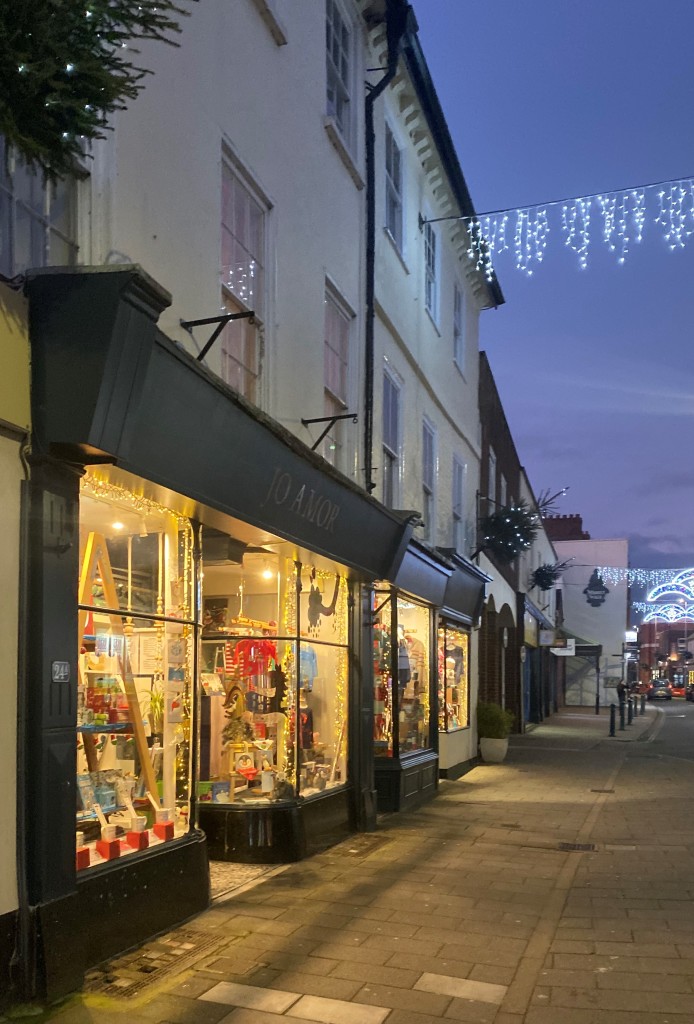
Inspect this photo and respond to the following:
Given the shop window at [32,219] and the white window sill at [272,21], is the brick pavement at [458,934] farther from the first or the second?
the white window sill at [272,21]

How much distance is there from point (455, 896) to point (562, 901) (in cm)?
86

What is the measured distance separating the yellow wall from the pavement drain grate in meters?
3.14

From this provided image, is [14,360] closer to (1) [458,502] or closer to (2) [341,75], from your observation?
(2) [341,75]

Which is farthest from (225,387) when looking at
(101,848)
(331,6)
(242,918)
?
(331,6)

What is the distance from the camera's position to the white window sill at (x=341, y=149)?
10.7 metres

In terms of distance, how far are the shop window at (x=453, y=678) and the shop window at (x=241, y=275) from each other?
8.20m

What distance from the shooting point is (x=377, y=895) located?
8094 mm

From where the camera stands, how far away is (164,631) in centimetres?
750

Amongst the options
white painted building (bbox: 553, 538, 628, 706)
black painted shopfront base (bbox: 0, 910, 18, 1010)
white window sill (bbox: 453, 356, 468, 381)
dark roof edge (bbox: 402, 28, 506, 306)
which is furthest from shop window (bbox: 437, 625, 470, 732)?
white painted building (bbox: 553, 538, 628, 706)

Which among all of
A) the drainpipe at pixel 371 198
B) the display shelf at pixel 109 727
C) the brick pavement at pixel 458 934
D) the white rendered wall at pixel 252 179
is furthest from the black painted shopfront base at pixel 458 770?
the display shelf at pixel 109 727

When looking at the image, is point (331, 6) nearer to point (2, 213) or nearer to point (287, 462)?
point (287, 462)

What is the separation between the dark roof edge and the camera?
13086mm

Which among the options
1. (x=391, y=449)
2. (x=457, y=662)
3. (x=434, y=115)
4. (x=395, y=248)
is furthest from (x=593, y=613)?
(x=395, y=248)

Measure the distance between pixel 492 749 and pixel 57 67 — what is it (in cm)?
1650
